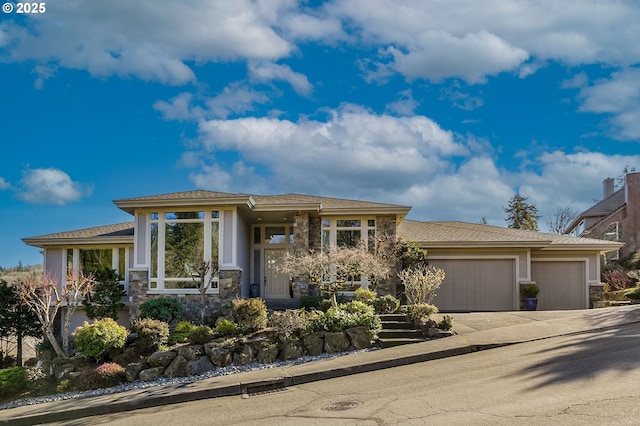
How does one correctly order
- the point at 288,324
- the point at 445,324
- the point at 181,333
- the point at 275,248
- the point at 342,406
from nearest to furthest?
the point at 342,406 → the point at 288,324 → the point at 445,324 → the point at 181,333 → the point at 275,248

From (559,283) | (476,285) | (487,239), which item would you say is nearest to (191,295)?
(476,285)

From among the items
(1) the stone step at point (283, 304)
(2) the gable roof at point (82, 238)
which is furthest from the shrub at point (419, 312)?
(2) the gable roof at point (82, 238)

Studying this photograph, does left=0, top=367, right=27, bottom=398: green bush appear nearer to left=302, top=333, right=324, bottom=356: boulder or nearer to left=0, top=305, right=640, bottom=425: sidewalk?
left=0, top=305, right=640, bottom=425: sidewalk

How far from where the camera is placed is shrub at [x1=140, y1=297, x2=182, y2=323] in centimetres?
1589

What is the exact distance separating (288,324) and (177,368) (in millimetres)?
2708

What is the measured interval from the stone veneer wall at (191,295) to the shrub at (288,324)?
3.47 metres

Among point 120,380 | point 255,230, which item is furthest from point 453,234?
point 120,380

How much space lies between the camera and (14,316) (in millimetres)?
18125

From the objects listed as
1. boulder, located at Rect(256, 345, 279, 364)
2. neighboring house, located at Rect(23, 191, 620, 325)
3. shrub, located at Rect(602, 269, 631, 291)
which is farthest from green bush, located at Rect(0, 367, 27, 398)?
shrub, located at Rect(602, 269, 631, 291)

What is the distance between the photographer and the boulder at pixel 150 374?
12719 millimetres

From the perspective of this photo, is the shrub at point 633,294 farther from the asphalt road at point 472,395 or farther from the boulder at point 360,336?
the boulder at point 360,336

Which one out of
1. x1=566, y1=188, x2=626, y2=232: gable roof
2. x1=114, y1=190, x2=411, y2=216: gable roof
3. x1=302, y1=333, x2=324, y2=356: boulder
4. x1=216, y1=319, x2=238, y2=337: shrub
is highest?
x1=566, y1=188, x2=626, y2=232: gable roof

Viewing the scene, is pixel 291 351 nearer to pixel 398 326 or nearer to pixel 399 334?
pixel 399 334

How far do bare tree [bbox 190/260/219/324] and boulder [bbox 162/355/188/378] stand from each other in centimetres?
326
